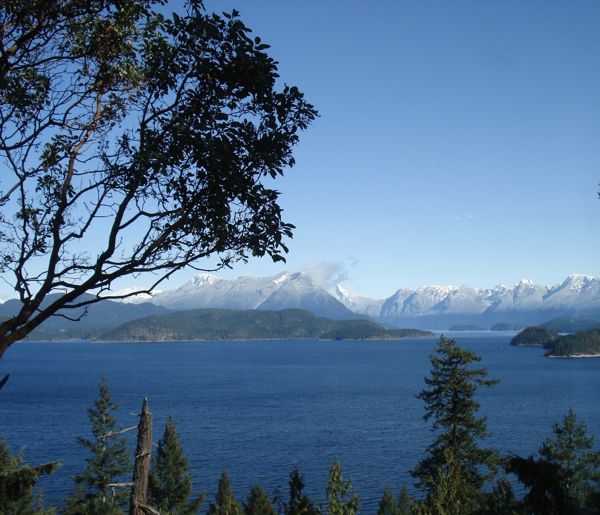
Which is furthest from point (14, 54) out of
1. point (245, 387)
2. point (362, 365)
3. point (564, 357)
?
point (564, 357)

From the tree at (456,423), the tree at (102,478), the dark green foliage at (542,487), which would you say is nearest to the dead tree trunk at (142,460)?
the dark green foliage at (542,487)

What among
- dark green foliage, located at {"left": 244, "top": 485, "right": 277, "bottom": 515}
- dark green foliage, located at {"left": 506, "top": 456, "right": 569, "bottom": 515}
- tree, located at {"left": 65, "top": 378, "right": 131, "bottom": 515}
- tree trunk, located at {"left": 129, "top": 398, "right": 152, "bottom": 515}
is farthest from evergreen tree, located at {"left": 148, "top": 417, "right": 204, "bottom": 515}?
tree trunk, located at {"left": 129, "top": 398, "right": 152, "bottom": 515}

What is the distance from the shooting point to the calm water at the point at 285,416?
50.3 m

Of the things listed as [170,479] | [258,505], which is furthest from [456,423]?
[170,479]

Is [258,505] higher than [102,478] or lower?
lower

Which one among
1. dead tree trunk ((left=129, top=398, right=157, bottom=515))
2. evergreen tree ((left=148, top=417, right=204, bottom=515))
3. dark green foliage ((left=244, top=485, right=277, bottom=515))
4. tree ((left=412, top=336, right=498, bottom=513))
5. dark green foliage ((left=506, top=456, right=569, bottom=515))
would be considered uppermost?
dead tree trunk ((left=129, top=398, right=157, bottom=515))

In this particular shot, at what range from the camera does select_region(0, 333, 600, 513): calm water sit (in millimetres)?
50312

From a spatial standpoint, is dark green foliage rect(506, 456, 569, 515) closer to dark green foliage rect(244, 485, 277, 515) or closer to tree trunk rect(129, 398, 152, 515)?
tree trunk rect(129, 398, 152, 515)

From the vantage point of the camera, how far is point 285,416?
256 feet

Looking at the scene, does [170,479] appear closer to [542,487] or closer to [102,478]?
[102,478]

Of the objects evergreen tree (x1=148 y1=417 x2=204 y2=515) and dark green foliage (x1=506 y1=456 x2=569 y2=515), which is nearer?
dark green foliage (x1=506 y1=456 x2=569 y2=515)

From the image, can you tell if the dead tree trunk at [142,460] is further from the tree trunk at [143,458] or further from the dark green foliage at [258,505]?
the dark green foliage at [258,505]

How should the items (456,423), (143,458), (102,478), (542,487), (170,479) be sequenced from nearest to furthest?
(143,458), (542,487), (456,423), (102,478), (170,479)

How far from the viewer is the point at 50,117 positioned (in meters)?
7.44
